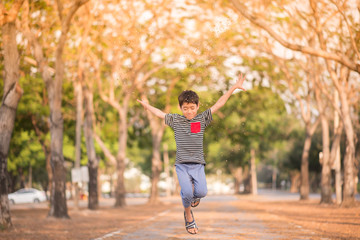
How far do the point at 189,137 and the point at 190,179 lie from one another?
0.61 meters

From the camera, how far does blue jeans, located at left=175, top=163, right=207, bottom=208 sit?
827cm

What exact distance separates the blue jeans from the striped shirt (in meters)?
0.11

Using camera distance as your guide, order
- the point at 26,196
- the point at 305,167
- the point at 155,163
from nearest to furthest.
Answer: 1. the point at 305,167
2. the point at 155,163
3. the point at 26,196

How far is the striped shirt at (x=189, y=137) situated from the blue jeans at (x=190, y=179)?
0.11 meters

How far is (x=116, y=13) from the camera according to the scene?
26.1 metres

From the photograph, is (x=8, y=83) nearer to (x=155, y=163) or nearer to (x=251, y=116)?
(x=155, y=163)

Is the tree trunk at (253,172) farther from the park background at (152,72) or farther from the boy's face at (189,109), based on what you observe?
the boy's face at (189,109)

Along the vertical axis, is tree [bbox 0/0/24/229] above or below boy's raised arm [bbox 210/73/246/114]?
above

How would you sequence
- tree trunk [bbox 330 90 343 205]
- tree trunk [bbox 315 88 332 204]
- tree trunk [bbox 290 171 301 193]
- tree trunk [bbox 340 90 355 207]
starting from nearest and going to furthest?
1. tree trunk [bbox 340 90 355 207]
2. tree trunk [bbox 330 90 343 205]
3. tree trunk [bbox 315 88 332 204]
4. tree trunk [bbox 290 171 301 193]

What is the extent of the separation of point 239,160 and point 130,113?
31.1 metres

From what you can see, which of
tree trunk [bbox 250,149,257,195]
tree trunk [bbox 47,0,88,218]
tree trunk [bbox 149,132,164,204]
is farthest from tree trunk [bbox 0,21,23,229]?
tree trunk [bbox 250,149,257,195]

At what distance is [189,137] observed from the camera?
8.24 m

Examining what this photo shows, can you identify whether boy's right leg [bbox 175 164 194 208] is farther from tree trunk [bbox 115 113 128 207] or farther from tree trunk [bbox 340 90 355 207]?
tree trunk [bbox 115 113 128 207]

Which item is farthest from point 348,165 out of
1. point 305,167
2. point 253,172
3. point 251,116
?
point 253,172
